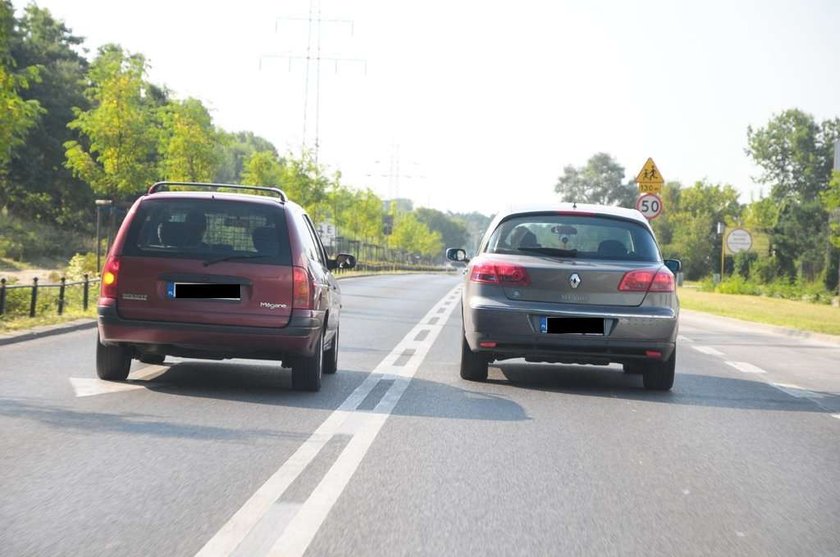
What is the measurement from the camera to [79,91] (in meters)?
65.3

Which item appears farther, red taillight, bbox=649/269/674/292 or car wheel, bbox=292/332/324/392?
red taillight, bbox=649/269/674/292

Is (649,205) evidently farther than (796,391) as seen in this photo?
Yes

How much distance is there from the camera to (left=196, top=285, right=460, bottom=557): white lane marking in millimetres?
4824

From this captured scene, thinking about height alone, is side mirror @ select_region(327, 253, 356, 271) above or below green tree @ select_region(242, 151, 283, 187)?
below

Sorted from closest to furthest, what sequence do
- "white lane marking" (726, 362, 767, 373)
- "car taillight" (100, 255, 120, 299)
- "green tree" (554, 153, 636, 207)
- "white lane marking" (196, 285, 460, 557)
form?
"white lane marking" (196, 285, 460, 557) → "car taillight" (100, 255, 120, 299) → "white lane marking" (726, 362, 767, 373) → "green tree" (554, 153, 636, 207)

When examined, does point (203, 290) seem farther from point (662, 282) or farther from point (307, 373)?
point (662, 282)

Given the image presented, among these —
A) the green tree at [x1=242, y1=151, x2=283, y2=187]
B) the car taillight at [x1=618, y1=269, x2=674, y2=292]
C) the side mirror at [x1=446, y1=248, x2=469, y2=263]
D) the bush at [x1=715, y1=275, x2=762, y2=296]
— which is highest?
the green tree at [x1=242, y1=151, x2=283, y2=187]

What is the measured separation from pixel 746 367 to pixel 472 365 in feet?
15.6

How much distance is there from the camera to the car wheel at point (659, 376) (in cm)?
1101

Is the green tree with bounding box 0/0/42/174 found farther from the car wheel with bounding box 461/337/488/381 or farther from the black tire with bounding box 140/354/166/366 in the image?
the car wheel with bounding box 461/337/488/381

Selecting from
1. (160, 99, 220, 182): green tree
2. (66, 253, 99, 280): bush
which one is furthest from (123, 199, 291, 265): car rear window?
(160, 99, 220, 182): green tree

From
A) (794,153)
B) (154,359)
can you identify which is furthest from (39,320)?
(794,153)

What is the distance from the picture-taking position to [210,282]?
952 centimetres

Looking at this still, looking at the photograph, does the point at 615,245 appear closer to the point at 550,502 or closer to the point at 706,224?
the point at 550,502
